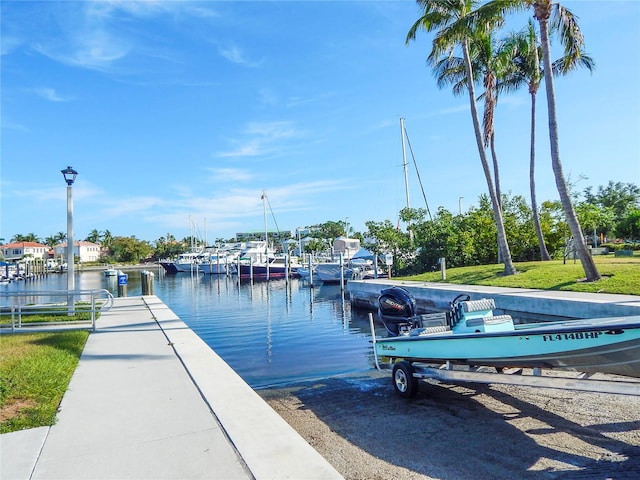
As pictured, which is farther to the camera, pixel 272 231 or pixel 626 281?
pixel 272 231

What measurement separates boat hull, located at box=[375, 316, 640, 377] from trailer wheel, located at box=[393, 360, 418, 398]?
0.52 metres

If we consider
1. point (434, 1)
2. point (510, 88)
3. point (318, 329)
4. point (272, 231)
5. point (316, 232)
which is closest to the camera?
point (318, 329)

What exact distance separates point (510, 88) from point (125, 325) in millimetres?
24392

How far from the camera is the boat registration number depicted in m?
5.16

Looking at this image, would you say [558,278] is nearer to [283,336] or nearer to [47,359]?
[283,336]

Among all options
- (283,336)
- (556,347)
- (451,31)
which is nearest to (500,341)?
(556,347)

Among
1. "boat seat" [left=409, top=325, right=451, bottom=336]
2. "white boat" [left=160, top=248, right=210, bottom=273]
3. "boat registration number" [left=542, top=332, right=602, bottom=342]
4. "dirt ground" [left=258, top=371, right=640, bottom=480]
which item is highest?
"white boat" [left=160, top=248, right=210, bottom=273]

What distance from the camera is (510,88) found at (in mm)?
26641

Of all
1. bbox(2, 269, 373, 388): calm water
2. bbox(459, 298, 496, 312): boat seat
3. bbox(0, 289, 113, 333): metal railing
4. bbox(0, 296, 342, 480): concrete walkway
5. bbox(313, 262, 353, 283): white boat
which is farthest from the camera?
bbox(313, 262, 353, 283): white boat

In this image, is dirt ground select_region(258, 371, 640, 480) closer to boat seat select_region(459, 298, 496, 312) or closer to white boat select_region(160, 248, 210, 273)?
boat seat select_region(459, 298, 496, 312)

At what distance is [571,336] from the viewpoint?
5.34m

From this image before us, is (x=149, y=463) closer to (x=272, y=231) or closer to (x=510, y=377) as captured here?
(x=510, y=377)

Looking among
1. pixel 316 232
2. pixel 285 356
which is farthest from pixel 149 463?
pixel 316 232

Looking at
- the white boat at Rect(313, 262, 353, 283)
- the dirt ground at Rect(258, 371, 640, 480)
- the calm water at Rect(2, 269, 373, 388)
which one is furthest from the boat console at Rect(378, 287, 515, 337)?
the white boat at Rect(313, 262, 353, 283)
